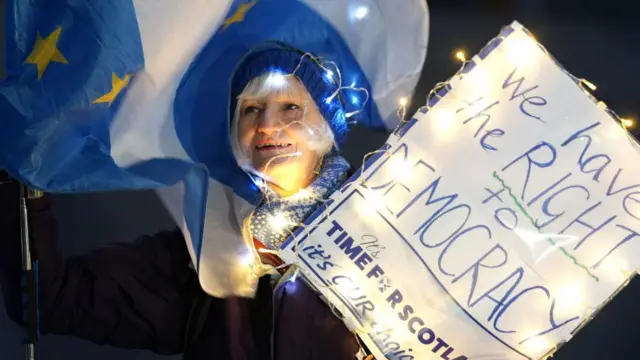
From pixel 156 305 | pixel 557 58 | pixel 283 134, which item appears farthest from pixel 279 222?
pixel 557 58

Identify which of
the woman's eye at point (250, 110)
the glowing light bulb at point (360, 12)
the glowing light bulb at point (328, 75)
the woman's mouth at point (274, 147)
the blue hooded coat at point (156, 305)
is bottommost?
the blue hooded coat at point (156, 305)

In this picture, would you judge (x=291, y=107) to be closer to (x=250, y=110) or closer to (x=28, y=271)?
(x=250, y=110)

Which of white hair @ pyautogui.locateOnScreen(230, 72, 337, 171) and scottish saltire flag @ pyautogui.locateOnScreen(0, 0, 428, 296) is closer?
scottish saltire flag @ pyautogui.locateOnScreen(0, 0, 428, 296)

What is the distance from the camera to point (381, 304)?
740 millimetres

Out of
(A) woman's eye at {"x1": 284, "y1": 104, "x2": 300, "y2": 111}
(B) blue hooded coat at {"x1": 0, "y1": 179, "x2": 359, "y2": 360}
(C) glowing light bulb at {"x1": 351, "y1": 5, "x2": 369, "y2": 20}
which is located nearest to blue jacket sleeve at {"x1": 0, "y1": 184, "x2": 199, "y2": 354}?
(B) blue hooded coat at {"x1": 0, "y1": 179, "x2": 359, "y2": 360}

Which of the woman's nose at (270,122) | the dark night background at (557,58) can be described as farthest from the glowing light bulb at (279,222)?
the dark night background at (557,58)

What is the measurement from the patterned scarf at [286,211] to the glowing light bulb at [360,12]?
227mm

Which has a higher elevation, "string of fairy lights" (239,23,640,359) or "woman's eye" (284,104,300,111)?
"woman's eye" (284,104,300,111)

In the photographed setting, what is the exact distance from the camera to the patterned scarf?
2.75ft

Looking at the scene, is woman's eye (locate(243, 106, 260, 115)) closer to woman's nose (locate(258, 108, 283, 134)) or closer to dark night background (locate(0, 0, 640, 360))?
woman's nose (locate(258, 108, 283, 134))

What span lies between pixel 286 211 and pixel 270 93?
16 cm

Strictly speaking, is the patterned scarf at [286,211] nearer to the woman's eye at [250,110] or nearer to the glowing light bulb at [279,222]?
the glowing light bulb at [279,222]

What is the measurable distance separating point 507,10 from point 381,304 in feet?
2.59

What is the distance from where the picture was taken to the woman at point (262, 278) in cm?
82
